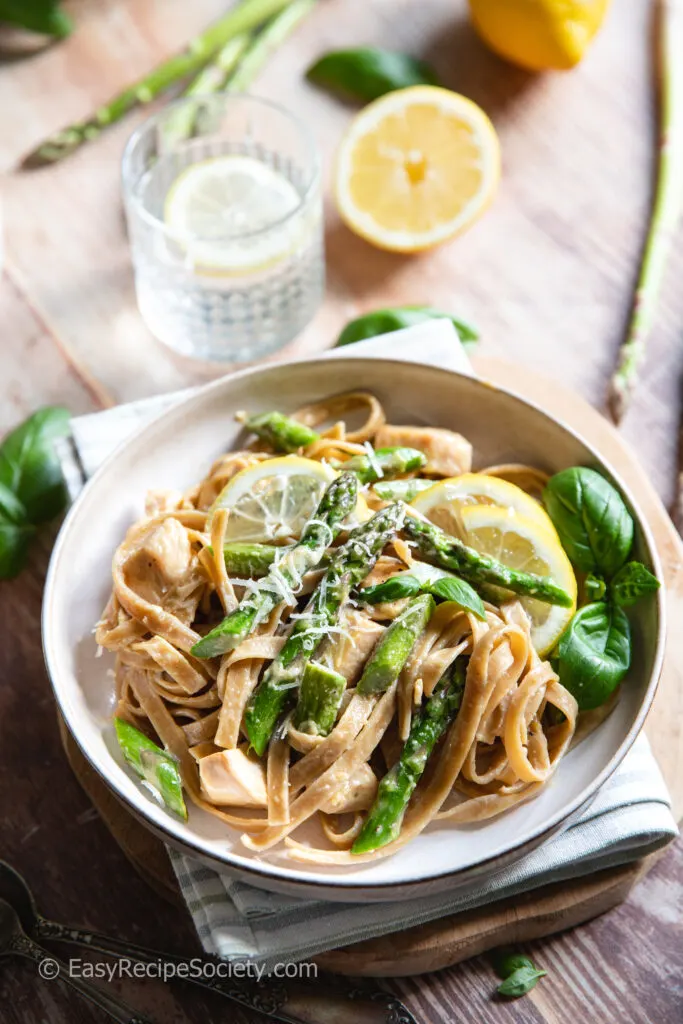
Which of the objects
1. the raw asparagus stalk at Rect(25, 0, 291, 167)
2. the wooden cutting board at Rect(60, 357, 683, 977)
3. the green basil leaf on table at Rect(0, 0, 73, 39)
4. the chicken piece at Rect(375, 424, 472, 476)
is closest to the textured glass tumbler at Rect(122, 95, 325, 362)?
the raw asparagus stalk at Rect(25, 0, 291, 167)

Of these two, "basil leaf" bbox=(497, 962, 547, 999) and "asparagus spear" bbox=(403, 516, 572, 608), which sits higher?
"asparagus spear" bbox=(403, 516, 572, 608)

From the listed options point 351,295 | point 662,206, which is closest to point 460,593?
point 351,295

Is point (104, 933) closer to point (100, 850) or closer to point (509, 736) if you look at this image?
point (100, 850)

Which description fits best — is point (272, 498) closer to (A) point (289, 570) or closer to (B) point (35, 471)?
(A) point (289, 570)

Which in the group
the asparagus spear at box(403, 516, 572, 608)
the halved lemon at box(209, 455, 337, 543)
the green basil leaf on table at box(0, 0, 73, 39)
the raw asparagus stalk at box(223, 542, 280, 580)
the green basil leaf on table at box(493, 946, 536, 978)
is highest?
the asparagus spear at box(403, 516, 572, 608)

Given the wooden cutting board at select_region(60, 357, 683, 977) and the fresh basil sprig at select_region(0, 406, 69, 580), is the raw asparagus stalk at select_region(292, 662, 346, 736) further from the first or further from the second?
the fresh basil sprig at select_region(0, 406, 69, 580)

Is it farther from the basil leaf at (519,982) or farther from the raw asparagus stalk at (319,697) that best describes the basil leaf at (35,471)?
the basil leaf at (519,982)
